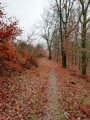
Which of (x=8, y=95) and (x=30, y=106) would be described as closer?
(x=30, y=106)

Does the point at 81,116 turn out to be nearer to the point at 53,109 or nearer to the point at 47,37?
the point at 53,109

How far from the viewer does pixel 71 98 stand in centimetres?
551

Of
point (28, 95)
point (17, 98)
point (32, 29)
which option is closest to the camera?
point (17, 98)

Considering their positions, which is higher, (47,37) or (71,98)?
(47,37)

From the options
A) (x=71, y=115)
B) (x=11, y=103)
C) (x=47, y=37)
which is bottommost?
(x=71, y=115)

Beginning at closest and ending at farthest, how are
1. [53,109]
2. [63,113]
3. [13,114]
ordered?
1. [13,114]
2. [63,113]
3. [53,109]

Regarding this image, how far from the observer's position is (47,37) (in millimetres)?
30766

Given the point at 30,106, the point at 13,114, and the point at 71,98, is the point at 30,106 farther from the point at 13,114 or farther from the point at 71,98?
the point at 71,98

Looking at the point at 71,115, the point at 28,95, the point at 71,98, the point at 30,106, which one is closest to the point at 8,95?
the point at 28,95

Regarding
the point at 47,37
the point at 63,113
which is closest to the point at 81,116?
the point at 63,113

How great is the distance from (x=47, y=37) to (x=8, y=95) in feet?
93.2

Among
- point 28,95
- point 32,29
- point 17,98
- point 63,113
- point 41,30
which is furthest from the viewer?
point 41,30

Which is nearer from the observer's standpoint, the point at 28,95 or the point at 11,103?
the point at 11,103

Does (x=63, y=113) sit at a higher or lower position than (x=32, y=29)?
lower
